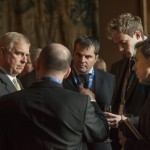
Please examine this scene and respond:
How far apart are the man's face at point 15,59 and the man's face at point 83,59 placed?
75 centimetres

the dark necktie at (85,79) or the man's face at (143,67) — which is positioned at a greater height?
the man's face at (143,67)

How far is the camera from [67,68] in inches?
109

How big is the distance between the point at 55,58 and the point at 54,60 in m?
0.02

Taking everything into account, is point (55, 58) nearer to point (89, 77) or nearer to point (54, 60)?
point (54, 60)

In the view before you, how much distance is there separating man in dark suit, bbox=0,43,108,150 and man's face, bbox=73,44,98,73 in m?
1.59

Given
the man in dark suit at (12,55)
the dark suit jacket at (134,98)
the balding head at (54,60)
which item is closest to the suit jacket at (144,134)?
the balding head at (54,60)

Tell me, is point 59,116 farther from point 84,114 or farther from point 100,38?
point 100,38

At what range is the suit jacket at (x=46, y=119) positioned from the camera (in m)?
2.65

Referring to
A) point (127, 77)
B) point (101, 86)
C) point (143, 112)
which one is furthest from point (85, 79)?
point (143, 112)

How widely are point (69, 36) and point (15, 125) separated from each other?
17.9ft

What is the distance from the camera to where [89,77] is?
14.0 ft

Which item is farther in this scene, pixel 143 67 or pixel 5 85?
pixel 5 85

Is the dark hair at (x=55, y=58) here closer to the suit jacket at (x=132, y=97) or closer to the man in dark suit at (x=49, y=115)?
the man in dark suit at (x=49, y=115)

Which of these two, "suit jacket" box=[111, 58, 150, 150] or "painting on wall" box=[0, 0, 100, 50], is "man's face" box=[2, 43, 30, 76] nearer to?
"suit jacket" box=[111, 58, 150, 150]
